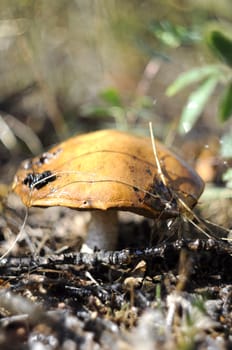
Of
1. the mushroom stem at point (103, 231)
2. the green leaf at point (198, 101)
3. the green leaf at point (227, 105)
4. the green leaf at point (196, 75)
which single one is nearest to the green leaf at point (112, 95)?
the green leaf at point (196, 75)

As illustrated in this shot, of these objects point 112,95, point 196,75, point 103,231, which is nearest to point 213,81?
point 196,75

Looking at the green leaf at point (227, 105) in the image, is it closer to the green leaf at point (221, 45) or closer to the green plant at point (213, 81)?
the green plant at point (213, 81)

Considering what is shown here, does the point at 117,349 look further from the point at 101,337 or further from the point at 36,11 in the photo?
the point at 36,11

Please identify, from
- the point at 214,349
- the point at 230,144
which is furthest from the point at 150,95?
the point at 214,349

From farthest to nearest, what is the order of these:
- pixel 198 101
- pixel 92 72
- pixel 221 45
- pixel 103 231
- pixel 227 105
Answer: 1. pixel 92 72
2. pixel 198 101
3. pixel 227 105
4. pixel 221 45
5. pixel 103 231

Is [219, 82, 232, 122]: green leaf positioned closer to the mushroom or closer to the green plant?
the green plant

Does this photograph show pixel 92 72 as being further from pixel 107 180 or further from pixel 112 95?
pixel 107 180

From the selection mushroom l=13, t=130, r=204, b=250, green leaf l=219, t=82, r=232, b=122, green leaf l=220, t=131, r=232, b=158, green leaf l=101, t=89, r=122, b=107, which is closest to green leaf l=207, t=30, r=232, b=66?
green leaf l=219, t=82, r=232, b=122
